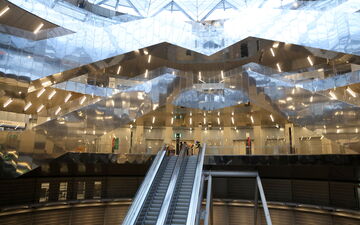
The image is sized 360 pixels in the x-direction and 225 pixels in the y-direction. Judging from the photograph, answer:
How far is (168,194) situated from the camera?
11438 mm

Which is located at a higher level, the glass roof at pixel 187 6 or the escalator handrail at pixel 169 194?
the glass roof at pixel 187 6

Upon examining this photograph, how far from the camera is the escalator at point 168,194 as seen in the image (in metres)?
Answer: 10.3

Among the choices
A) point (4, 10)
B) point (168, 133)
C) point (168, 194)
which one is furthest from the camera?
point (168, 133)

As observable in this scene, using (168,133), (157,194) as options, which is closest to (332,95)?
(157,194)

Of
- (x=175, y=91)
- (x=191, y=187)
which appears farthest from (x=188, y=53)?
(x=191, y=187)

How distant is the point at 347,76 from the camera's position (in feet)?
59.7

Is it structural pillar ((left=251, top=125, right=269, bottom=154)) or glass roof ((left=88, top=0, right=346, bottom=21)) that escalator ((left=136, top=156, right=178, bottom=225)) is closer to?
structural pillar ((left=251, top=125, right=269, bottom=154))

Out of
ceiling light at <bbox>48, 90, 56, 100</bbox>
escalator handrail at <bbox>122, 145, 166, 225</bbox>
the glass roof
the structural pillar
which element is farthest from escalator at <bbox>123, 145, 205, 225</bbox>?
the glass roof

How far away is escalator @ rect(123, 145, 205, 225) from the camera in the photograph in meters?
10.3

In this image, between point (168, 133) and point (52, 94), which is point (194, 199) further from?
point (168, 133)

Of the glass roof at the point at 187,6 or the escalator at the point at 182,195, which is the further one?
the glass roof at the point at 187,6

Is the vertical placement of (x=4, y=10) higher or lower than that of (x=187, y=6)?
lower

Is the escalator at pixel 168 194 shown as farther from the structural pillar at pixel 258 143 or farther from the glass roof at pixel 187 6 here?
the glass roof at pixel 187 6

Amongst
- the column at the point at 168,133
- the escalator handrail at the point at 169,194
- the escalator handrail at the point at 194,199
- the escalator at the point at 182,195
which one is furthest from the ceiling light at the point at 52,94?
the escalator handrail at the point at 194,199
